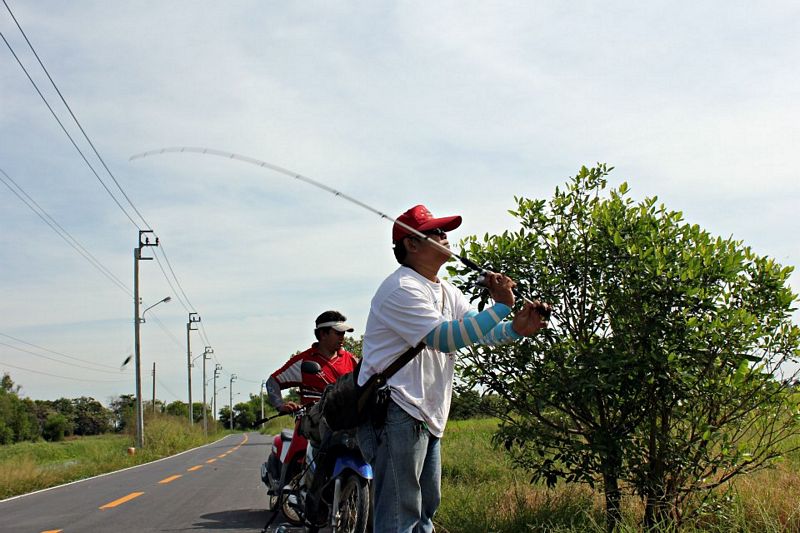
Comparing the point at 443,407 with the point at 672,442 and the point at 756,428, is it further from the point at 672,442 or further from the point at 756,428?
the point at 756,428

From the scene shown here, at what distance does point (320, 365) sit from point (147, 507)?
14.5 ft

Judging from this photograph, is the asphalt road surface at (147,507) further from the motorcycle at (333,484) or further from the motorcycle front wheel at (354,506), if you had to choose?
the motorcycle front wheel at (354,506)

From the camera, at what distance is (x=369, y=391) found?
12.4 feet

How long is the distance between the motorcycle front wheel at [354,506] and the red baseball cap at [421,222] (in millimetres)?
1903

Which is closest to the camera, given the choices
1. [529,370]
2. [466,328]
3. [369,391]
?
[466,328]

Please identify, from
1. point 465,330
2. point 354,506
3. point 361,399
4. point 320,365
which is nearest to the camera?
point 465,330

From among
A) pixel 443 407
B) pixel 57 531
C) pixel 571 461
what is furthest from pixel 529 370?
pixel 57 531

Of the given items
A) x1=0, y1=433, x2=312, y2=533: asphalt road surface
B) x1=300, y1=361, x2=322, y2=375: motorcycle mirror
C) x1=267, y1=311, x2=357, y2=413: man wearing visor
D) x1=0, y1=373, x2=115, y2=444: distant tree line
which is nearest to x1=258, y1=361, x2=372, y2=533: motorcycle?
x1=300, y1=361, x2=322, y2=375: motorcycle mirror

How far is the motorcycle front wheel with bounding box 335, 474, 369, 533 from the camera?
16.6 feet

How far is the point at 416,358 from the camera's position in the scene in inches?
148

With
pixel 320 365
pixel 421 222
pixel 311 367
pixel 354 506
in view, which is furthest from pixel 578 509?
pixel 421 222

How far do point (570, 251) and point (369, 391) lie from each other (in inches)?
118

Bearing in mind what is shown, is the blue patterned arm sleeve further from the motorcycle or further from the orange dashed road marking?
the orange dashed road marking

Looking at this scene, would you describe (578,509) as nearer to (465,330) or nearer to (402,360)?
(402,360)
